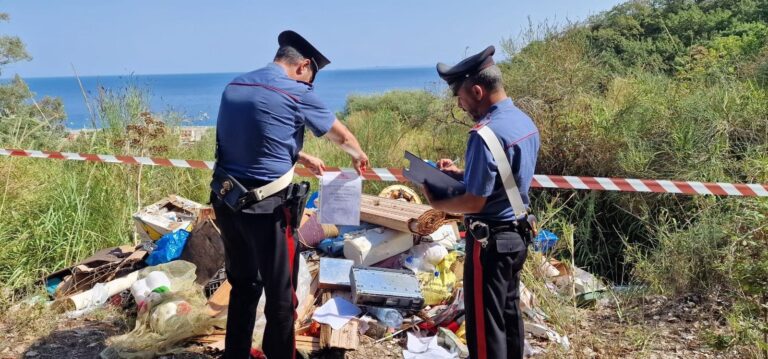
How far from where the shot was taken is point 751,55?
10.0 m

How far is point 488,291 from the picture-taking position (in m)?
3.30

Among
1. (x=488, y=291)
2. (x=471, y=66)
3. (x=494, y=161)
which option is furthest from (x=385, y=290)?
(x=471, y=66)

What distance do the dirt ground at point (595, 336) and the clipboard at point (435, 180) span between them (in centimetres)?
155

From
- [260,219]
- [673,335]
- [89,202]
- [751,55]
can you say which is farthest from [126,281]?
[751,55]

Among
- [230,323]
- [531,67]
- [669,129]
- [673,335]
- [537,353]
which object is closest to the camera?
[230,323]

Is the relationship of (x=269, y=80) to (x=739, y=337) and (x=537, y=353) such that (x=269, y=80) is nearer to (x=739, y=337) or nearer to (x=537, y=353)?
(x=537, y=353)

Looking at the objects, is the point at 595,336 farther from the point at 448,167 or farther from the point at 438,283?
the point at 448,167

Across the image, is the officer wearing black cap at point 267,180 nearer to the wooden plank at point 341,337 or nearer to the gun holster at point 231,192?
the gun holster at point 231,192

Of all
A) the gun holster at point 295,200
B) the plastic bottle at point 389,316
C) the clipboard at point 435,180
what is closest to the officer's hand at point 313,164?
the gun holster at point 295,200

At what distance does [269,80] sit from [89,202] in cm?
400

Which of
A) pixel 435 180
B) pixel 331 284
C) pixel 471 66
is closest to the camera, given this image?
pixel 471 66

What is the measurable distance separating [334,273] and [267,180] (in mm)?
1657

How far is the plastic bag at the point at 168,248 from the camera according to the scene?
5578 mm

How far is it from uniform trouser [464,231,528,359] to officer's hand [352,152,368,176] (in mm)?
1017
